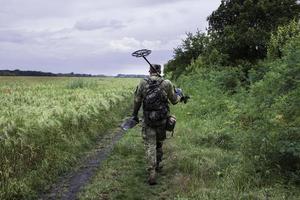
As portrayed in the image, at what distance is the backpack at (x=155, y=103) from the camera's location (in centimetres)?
1009

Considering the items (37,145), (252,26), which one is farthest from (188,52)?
(37,145)

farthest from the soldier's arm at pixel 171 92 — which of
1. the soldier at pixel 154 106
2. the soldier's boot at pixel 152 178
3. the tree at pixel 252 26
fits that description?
the tree at pixel 252 26

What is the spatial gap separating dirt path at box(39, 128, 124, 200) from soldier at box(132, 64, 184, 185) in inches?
61.2

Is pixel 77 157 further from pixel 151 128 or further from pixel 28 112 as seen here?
pixel 151 128

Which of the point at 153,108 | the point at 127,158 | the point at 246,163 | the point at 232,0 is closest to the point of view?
the point at 246,163

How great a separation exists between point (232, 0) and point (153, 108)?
1114 inches

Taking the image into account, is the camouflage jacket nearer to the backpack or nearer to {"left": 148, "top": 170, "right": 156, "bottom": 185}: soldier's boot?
the backpack

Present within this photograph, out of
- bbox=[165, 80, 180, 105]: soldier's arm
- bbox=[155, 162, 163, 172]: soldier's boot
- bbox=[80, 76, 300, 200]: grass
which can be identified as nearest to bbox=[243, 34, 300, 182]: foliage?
bbox=[80, 76, 300, 200]: grass

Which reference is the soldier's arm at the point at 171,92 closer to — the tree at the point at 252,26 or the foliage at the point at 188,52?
the tree at the point at 252,26

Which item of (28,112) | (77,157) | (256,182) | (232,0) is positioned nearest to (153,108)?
(256,182)

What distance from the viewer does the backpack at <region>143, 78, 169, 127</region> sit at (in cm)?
1009

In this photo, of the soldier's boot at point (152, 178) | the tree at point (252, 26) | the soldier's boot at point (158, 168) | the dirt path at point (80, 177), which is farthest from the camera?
the tree at point (252, 26)

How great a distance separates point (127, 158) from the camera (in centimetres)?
1248

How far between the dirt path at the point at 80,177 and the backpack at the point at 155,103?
2003 millimetres
